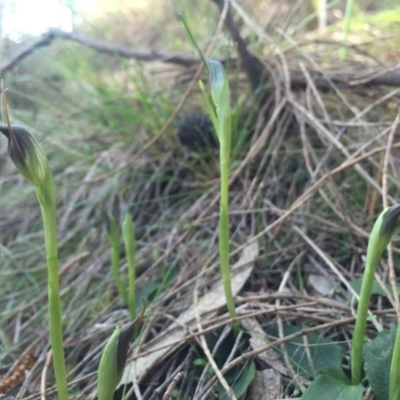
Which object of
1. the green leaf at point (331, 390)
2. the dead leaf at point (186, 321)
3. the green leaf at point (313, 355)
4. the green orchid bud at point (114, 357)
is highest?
the green orchid bud at point (114, 357)

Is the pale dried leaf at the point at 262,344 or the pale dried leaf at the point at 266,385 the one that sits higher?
the pale dried leaf at the point at 262,344

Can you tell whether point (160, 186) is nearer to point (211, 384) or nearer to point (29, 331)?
point (29, 331)

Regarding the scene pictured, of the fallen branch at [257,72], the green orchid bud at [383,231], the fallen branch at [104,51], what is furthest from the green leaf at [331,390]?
the fallen branch at [104,51]

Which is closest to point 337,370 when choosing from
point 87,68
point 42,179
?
point 42,179

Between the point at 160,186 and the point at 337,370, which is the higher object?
the point at 160,186

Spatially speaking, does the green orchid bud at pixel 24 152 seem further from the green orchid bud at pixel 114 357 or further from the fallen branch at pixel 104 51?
the fallen branch at pixel 104 51

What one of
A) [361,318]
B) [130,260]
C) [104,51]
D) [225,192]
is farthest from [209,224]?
[104,51]
